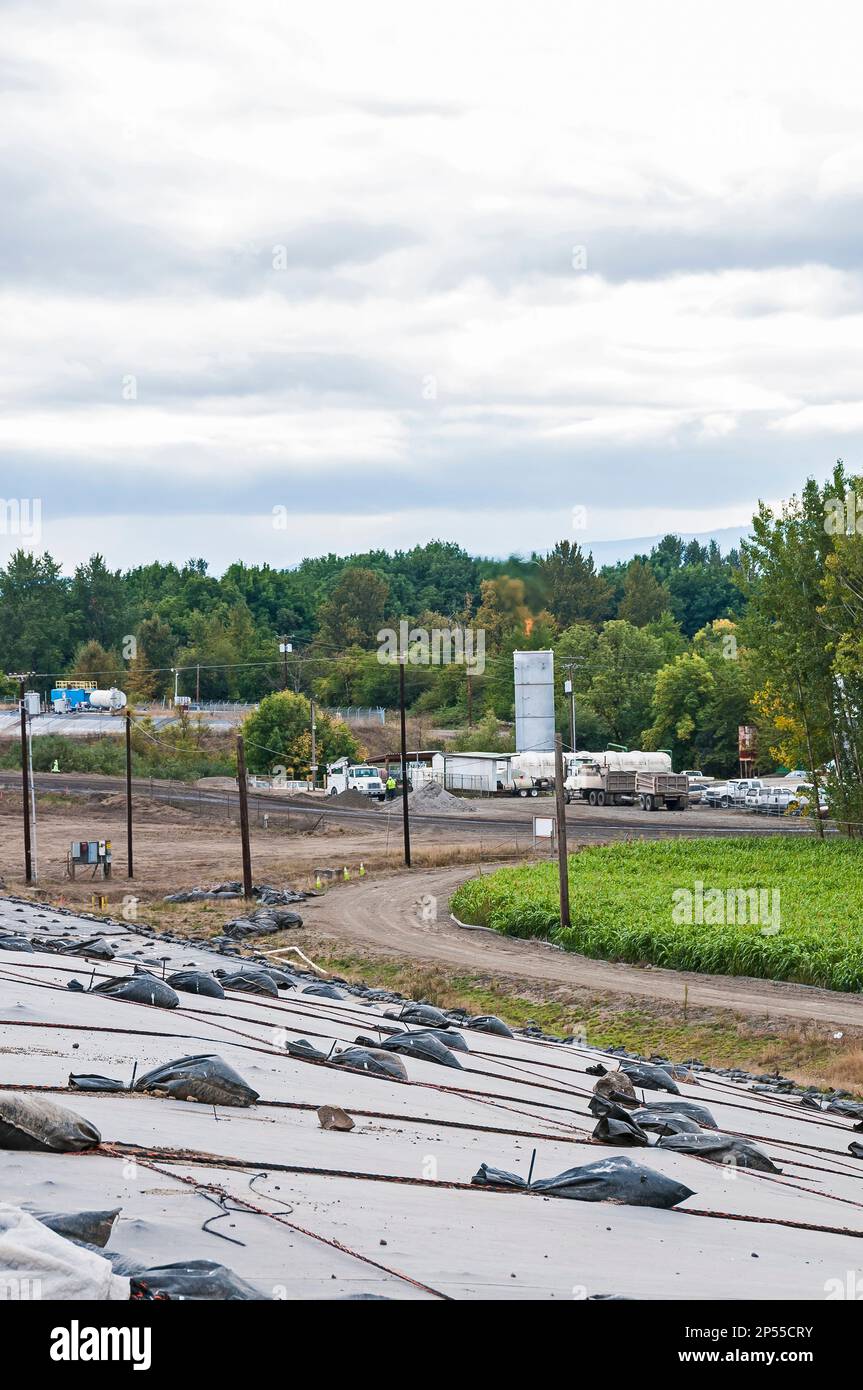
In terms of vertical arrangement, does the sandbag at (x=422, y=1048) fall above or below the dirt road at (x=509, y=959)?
above

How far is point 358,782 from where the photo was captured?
259ft

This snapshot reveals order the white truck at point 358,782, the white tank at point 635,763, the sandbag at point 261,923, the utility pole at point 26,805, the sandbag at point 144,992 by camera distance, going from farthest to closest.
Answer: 1. the white truck at point 358,782
2. the white tank at point 635,763
3. the utility pole at point 26,805
4. the sandbag at point 261,923
5. the sandbag at point 144,992

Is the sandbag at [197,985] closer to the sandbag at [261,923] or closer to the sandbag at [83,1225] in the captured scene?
the sandbag at [83,1225]

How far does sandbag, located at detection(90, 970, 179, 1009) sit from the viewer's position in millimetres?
17625

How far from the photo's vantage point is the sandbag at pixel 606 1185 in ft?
32.6

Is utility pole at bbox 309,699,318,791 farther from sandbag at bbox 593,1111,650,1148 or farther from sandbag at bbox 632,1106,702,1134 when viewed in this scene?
sandbag at bbox 593,1111,650,1148

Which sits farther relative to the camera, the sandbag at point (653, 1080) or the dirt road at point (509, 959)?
the dirt road at point (509, 959)

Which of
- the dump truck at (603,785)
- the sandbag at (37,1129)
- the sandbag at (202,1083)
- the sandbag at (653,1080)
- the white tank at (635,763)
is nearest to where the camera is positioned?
the sandbag at (37,1129)

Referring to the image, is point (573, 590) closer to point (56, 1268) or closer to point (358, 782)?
point (358, 782)

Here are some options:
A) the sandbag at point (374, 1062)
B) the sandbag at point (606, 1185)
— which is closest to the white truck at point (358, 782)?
the sandbag at point (374, 1062)

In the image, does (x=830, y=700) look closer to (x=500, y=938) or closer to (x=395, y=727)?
(x=500, y=938)

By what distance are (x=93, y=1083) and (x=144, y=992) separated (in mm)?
6569

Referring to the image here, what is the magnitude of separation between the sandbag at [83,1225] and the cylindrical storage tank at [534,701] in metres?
77.7

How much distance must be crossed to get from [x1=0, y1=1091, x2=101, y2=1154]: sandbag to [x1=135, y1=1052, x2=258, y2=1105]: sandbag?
7.10 feet
